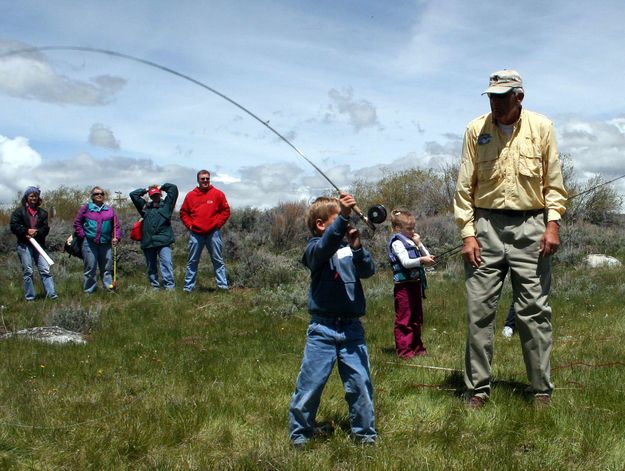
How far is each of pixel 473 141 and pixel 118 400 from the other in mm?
3340

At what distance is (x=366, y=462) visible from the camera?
3.77 metres

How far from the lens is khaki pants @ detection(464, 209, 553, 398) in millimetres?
4699

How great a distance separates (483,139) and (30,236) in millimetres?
8965

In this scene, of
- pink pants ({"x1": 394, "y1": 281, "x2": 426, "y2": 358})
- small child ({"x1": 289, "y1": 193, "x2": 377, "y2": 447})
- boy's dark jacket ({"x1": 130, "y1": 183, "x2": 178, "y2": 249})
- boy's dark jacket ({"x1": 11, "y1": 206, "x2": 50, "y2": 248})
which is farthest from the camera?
Answer: boy's dark jacket ({"x1": 130, "y1": 183, "x2": 178, "y2": 249})

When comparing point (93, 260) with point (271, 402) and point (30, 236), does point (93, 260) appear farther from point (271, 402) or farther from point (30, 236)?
point (271, 402)

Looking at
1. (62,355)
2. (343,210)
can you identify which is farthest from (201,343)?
(343,210)

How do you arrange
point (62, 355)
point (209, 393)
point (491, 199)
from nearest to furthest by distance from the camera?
point (491, 199)
point (209, 393)
point (62, 355)

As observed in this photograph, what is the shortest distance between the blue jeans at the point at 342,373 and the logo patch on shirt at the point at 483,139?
66.1 inches

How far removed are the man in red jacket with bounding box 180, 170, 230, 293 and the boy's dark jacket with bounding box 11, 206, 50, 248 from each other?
7.85ft

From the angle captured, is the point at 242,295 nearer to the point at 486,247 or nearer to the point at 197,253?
the point at 197,253

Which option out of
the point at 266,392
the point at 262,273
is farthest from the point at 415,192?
the point at 266,392

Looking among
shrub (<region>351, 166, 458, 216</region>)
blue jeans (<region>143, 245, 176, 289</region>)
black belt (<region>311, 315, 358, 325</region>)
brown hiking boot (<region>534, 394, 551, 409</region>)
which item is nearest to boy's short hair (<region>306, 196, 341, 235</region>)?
black belt (<region>311, 315, 358, 325</region>)

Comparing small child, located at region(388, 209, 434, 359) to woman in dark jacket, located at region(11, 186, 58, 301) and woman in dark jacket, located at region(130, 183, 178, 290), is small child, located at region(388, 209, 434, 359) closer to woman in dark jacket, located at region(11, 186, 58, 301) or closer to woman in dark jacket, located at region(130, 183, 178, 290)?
woman in dark jacket, located at region(130, 183, 178, 290)

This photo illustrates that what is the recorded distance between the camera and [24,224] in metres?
11.5
